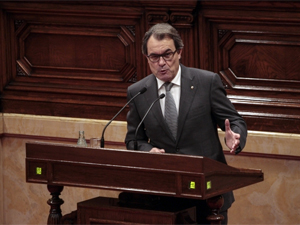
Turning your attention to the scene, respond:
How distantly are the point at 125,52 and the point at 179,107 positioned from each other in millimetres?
1991

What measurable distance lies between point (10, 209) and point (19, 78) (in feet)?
4.01

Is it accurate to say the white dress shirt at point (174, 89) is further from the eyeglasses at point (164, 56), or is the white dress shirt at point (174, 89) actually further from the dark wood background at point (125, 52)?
the dark wood background at point (125, 52)

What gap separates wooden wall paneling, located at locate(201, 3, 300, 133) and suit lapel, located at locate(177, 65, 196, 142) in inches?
54.8

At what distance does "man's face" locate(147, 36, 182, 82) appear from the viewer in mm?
3844

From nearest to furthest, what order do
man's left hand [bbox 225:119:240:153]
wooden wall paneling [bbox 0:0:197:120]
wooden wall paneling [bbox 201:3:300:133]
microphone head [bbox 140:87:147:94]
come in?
1. man's left hand [bbox 225:119:240:153]
2. microphone head [bbox 140:87:147:94]
3. wooden wall paneling [bbox 201:3:300:133]
4. wooden wall paneling [bbox 0:0:197:120]

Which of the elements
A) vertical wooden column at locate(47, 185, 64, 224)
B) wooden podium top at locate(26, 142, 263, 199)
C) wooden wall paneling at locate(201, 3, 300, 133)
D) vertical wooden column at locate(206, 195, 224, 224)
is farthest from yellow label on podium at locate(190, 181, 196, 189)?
wooden wall paneling at locate(201, 3, 300, 133)

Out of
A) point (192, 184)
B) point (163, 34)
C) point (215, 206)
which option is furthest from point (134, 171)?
point (163, 34)

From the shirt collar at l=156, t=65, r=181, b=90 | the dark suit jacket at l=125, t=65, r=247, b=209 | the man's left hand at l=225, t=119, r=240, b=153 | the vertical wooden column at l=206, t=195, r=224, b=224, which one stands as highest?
the shirt collar at l=156, t=65, r=181, b=90

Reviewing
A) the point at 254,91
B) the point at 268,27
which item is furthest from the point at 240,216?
the point at 268,27

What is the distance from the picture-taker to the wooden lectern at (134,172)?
3323 mm

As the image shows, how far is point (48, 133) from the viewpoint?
20.1ft

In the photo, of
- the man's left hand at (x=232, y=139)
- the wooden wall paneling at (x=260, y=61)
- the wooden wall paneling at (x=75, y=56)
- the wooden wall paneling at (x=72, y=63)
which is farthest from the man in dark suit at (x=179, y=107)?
the wooden wall paneling at (x=72, y=63)

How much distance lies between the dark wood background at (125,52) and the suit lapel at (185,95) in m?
1.40

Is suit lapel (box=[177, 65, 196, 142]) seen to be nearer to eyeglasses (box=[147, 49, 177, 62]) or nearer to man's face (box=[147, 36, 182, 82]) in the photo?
man's face (box=[147, 36, 182, 82])
